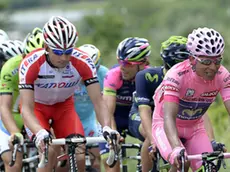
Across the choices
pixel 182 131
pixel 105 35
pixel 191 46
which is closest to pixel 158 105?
pixel 182 131

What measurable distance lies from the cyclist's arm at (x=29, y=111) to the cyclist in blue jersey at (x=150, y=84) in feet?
4.70

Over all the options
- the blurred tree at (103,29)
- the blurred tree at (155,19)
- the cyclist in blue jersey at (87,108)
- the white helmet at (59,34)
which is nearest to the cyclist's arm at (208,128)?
the white helmet at (59,34)

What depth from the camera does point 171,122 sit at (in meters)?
8.51

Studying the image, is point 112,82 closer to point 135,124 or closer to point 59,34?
point 135,124

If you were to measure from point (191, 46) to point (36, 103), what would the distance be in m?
2.40

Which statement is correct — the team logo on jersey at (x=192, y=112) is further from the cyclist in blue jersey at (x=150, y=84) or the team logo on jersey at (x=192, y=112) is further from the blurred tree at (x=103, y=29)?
the blurred tree at (x=103, y=29)

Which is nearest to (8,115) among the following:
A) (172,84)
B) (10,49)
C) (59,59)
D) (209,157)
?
(59,59)

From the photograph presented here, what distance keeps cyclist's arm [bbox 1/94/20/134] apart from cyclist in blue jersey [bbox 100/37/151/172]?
1609mm

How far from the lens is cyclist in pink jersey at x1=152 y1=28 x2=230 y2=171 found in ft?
28.0

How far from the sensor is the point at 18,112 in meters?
11.8

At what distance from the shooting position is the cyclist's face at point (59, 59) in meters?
9.24

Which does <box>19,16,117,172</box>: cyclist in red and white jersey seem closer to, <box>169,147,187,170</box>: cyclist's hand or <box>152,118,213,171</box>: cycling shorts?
<box>152,118,213,171</box>: cycling shorts

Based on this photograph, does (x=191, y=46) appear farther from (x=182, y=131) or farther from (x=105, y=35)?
(x=105, y=35)

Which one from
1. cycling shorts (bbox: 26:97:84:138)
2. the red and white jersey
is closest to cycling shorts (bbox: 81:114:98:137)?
cycling shorts (bbox: 26:97:84:138)
